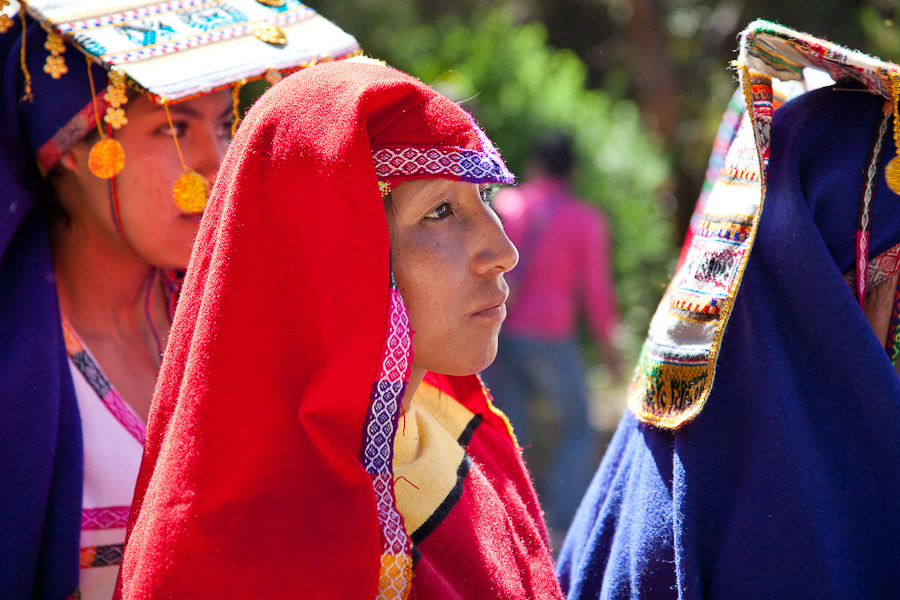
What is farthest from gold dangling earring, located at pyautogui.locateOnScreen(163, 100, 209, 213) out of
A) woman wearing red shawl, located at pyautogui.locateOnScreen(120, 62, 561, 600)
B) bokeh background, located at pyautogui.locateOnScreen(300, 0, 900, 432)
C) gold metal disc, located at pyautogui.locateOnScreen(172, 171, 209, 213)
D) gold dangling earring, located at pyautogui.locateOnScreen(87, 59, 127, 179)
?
bokeh background, located at pyautogui.locateOnScreen(300, 0, 900, 432)

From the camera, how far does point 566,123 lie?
7.78 metres

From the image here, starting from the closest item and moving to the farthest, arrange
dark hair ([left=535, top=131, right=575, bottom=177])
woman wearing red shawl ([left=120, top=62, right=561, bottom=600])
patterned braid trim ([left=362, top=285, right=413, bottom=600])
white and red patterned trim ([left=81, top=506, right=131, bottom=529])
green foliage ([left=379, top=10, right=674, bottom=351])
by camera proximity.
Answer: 1. woman wearing red shawl ([left=120, top=62, right=561, bottom=600])
2. patterned braid trim ([left=362, top=285, right=413, bottom=600])
3. white and red patterned trim ([left=81, top=506, right=131, bottom=529])
4. dark hair ([left=535, top=131, right=575, bottom=177])
5. green foliage ([left=379, top=10, right=674, bottom=351])

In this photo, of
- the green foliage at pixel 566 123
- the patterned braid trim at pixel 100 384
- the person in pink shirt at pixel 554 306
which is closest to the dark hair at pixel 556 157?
the person in pink shirt at pixel 554 306

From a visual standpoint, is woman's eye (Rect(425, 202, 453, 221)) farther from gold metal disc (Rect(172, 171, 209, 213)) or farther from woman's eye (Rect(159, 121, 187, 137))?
woman's eye (Rect(159, 121, 187, 137))

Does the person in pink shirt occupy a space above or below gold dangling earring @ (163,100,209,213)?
below

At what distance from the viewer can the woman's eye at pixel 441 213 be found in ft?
5.00

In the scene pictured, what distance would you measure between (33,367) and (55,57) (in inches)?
27.8

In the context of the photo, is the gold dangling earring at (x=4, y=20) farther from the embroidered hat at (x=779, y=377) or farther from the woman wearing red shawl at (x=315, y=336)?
the embroidered hat at (x=779, y=377)

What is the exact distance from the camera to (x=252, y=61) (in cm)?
203

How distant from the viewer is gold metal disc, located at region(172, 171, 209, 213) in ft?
6.65

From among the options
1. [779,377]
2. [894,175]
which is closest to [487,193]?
[779,377]

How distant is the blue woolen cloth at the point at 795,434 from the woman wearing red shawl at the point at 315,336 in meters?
→ 0.39

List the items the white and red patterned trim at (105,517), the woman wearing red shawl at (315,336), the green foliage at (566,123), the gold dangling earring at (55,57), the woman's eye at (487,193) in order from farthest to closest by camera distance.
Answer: the green foliage at (566,123) → the gold dangling earring at (55,57) → the white and red patterned trim at (105,517) → the woman's eye at (487,193) → the woman wearing red shawl at (315,336)

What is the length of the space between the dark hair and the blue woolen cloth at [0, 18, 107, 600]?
3581mm
